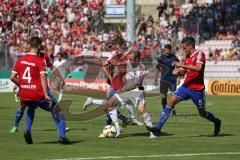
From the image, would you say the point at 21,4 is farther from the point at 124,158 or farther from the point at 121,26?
the point at 124,158

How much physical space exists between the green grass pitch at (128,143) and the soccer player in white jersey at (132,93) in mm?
538

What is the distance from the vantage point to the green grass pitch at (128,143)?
15992mm

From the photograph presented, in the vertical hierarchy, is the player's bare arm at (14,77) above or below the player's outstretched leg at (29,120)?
above

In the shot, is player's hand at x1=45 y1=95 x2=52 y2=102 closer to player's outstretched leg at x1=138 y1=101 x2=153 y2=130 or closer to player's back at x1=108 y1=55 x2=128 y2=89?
player's outstretched leg at x1=138 y1=101 x2=153 y2=130

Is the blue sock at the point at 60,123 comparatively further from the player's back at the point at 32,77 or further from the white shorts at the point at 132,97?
the white shorts at the point at 132,97

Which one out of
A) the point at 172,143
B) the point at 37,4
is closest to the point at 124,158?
the point at 172,143

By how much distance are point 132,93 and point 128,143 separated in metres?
3.89

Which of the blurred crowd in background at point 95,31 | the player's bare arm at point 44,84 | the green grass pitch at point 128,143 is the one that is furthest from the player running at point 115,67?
the blurred crowd in background at point 95,31

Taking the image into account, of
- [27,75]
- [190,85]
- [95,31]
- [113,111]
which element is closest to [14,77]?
[27,75]

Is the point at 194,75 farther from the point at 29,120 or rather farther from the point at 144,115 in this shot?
the point at 29,120

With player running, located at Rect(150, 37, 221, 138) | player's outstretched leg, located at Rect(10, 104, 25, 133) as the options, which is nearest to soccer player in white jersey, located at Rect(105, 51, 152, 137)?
player running, located at Rect(150, 37, 221, 138)

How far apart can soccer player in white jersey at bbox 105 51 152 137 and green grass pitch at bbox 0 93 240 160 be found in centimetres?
54

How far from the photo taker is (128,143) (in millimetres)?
18359

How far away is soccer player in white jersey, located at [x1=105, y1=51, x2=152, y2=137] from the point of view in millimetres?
19766
